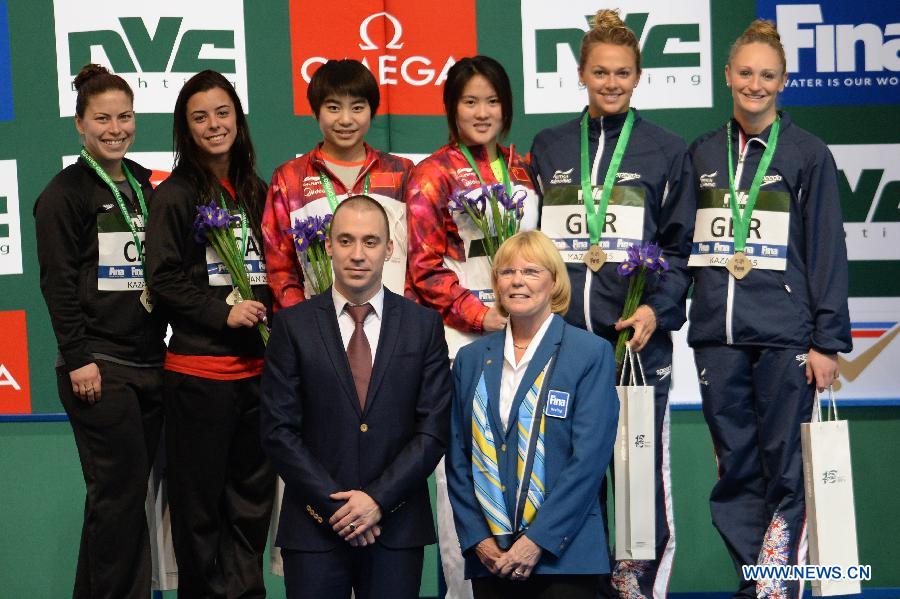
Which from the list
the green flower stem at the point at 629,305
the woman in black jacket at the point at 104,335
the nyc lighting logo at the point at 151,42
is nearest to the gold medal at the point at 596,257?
the green flower stem at the point at 629,305

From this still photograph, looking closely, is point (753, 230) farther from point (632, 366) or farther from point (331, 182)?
point (331, 182)

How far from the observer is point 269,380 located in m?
2.99

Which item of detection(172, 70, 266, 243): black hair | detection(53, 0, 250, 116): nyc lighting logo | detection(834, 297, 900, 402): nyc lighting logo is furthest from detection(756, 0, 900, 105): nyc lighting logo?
detection(172, 70, 266, 243): black hair

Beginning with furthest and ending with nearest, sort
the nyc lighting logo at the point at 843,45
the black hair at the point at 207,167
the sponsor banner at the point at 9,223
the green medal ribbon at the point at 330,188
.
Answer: the sponsor banner at the point at 9,223 → the nyc lighting logo at the point at 843,45 → the black hair at the point at 207,167 → the green medal ribbon at the point at 330,188

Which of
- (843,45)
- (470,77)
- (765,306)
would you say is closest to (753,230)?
(765,306)

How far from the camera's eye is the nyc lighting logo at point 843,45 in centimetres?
511

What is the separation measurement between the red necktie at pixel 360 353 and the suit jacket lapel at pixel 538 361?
39cm

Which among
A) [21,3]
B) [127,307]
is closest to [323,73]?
[127,307]

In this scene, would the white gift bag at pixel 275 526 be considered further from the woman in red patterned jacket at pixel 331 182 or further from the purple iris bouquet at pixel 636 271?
the purple iris bouquet at pixel 636 271

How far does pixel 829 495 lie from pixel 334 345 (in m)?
1.61

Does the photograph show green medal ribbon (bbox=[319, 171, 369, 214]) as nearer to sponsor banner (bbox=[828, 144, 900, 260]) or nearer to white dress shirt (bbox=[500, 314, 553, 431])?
white dress shirt (bbox=[500, 314, 553, 431])

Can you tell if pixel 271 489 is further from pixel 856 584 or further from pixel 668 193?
pixel 856 584

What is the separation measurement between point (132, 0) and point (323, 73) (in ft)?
6.26

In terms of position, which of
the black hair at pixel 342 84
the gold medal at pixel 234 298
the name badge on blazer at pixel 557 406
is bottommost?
the name badge on blazer at pixel 557 406
